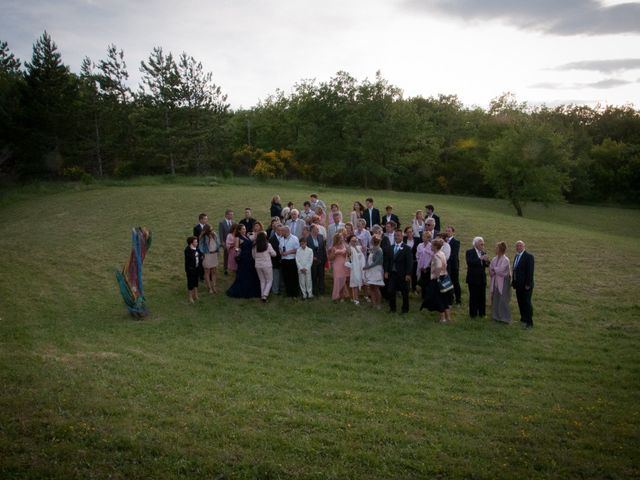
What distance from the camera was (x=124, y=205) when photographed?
2931cm

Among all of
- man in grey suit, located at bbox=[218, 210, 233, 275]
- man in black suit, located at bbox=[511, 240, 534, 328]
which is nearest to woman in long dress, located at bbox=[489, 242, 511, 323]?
man in black suit, located at bbox=[511, 240, 534, 328]

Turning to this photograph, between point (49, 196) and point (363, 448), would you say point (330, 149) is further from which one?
point (363, 448)

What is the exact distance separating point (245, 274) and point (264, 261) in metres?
0.89

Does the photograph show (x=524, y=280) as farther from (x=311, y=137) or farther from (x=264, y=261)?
(x=311, y=137)

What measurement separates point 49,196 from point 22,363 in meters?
30.8

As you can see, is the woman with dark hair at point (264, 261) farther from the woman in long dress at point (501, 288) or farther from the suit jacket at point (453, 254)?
the woman in long dress at point (501, 288)

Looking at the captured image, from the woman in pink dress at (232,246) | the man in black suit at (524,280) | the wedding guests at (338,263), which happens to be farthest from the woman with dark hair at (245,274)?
the man in black suit at (524,280)

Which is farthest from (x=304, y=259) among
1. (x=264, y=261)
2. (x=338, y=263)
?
(x=264, y=261)

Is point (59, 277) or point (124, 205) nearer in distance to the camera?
point (59, 277)

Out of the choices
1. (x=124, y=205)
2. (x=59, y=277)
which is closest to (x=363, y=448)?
(x=59, y=277)

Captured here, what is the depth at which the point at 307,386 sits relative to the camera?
7.96 meters

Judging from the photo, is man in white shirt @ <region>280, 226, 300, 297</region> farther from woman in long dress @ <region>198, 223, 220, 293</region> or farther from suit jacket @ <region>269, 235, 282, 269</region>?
woman in long dress @ <region>198, 223, 220, 293</region>

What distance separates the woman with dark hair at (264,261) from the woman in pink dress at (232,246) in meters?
1.23

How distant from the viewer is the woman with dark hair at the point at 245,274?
45.8 ft
